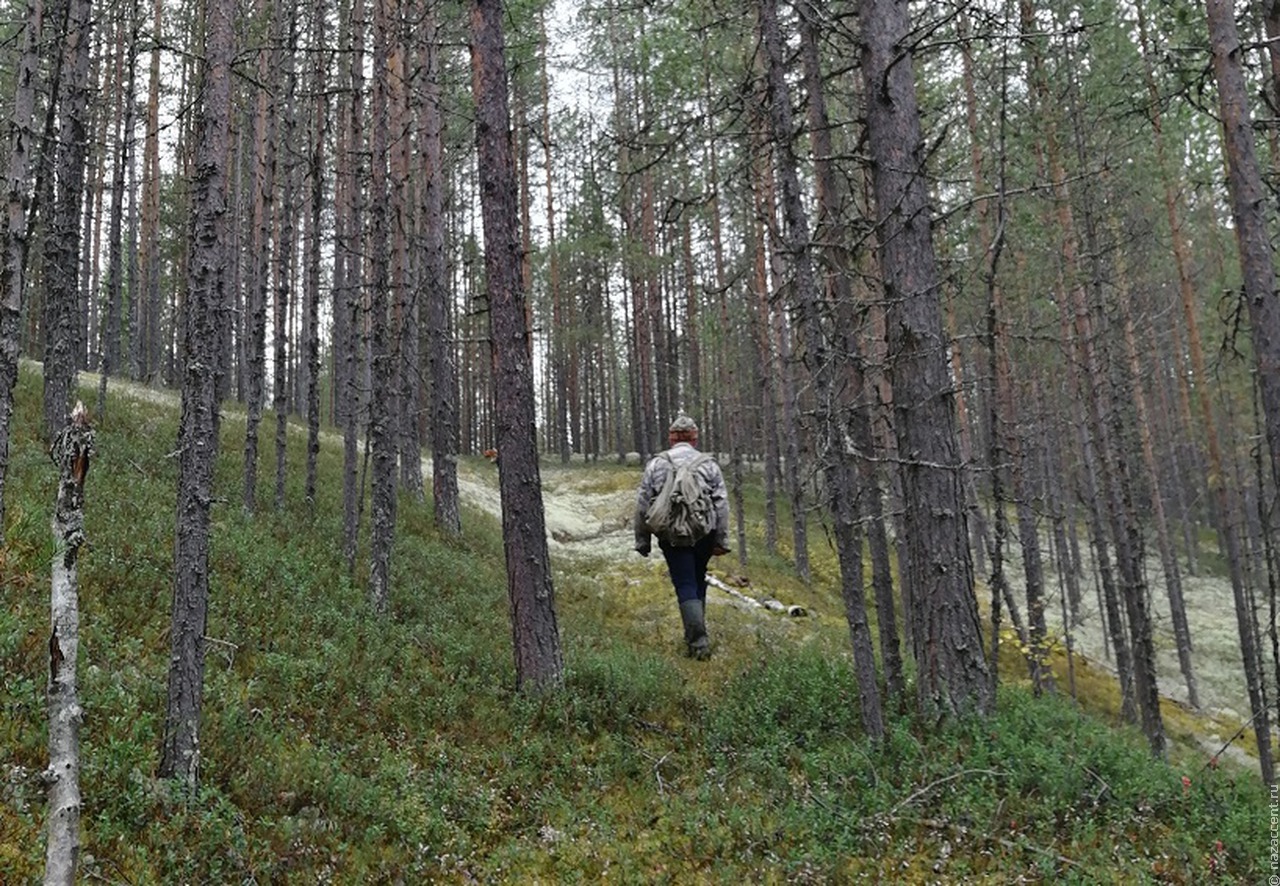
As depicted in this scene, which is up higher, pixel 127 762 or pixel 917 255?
pixel 917 255

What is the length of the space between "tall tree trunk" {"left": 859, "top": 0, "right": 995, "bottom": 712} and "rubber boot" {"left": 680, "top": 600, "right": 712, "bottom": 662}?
8.92ft

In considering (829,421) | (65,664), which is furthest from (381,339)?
(65,664)

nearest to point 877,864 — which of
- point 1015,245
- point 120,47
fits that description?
point 1015,245

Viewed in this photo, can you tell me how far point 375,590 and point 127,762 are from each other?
13.2ft

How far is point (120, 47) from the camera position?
22500 millimetres

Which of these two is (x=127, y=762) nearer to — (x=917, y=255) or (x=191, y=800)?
(x=191, y=800)

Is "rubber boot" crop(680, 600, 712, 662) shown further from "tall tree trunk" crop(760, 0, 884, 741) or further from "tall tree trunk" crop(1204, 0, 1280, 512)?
"tall tree trunk" crop(1204, 0, 1280, 512)

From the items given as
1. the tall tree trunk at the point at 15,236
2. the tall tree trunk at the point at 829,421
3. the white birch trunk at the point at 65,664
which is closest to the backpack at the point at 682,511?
the tall tree trunk at the point at 829,421

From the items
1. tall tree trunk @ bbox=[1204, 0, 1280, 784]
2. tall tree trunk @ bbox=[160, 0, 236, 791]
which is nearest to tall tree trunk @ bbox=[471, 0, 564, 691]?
tall tree trunk @ bbox=[160, 0, 236, 791]

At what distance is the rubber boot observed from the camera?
829cm

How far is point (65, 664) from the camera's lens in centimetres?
253

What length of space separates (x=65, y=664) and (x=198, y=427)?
2336mm

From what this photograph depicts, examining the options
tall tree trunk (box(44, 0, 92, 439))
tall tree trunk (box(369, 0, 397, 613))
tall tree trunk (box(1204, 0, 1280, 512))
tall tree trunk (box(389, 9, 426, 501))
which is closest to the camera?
tall tree trunk (box(1204, 0, 1280, 512))

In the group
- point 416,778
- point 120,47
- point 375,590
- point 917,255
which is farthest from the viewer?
point 120,47
